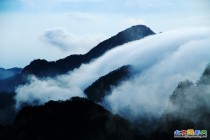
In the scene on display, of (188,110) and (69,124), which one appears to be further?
(188,110)

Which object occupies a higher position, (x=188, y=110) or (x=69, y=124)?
(x=188, y=110)

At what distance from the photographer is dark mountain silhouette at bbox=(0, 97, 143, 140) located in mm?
147625

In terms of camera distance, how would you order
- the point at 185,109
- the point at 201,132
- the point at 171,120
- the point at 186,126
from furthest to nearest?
the point at 185,109 → the point at 171,120 → the point at 186,126 → the point at 201,132

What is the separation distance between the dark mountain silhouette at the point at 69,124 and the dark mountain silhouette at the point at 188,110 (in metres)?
16.1

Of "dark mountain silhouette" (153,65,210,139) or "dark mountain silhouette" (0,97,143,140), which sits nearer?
"dark mountain silhouette" (153,65,210,139)

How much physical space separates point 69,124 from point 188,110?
58773 millimetres

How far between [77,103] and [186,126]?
195 ft

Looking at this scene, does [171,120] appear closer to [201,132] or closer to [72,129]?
[201,132]

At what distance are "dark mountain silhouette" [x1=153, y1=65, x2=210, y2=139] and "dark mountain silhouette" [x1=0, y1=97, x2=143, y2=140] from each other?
1610cm

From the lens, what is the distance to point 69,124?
15588 cm

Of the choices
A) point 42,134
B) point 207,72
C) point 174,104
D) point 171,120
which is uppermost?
point 207,72

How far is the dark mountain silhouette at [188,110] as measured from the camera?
5773 inches

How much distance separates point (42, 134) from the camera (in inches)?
5876

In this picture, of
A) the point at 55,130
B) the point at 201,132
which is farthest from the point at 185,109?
the point at 55,130
